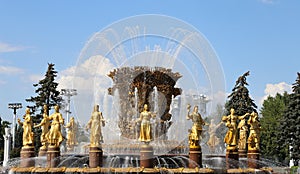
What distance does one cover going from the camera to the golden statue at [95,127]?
17.6 meters

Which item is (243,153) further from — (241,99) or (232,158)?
(241,99)

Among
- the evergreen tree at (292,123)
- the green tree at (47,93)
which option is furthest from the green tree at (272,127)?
the green tree at (47,93)

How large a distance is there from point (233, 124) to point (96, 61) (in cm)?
617

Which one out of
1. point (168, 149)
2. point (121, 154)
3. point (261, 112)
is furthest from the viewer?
point (261, 112)

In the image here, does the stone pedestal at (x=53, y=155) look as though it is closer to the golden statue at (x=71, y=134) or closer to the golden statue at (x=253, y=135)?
the golden statue at (x=71, y=134)

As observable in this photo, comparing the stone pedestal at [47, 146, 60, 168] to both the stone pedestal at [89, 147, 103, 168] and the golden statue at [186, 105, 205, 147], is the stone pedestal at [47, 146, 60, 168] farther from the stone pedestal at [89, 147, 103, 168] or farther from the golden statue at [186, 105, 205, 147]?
the golden statue at [186, 105, 205, 147]

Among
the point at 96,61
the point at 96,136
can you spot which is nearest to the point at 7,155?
the point at 96,61

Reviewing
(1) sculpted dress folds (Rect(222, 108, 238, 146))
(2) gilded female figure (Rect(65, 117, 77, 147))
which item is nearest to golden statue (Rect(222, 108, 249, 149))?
(1) sculpted dress folds (Rect(222, 108, 238, 146))

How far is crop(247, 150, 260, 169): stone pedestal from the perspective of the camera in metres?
20.5

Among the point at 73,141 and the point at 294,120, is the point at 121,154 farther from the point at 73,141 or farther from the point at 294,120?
the point at 294,120

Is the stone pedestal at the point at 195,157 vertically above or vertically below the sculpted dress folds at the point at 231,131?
below

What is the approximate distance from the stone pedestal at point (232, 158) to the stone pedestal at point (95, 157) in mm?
5233

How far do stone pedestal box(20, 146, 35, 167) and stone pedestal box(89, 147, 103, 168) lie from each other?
3.14m

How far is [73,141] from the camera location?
2358cm
